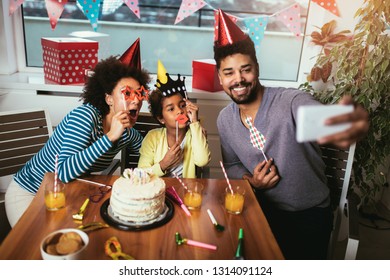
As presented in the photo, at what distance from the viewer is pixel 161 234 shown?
1.09m

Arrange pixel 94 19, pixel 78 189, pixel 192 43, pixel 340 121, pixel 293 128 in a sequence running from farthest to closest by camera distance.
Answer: pixel 192 43 < pixel 94 19 < pixel 293 128 < pixel 78 189 < pixel 340 121

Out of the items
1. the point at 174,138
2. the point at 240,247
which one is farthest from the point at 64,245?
the point at 174,138

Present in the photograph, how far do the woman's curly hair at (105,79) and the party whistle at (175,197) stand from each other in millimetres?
526

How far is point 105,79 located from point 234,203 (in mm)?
800

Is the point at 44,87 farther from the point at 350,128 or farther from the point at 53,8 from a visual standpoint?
the point at 350,128

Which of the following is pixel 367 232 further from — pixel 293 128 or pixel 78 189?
pixel 78 189

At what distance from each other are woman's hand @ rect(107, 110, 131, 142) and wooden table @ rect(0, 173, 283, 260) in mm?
243

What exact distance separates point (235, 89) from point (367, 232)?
4.96 ft

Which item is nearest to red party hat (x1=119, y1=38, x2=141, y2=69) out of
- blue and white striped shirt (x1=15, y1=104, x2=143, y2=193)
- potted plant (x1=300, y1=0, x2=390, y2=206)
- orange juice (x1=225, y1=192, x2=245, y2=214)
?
blue and white striped shirt (x1=15, y1=104, x2=143, y2=193)

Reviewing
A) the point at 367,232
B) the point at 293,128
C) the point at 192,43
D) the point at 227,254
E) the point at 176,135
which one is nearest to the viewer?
the point at 227,254

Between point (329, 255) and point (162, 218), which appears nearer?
point (162, 218)

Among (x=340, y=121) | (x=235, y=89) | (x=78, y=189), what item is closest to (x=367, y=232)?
(x=235, y=89)

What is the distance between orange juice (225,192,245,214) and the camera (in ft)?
4.04

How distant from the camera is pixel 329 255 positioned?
1645 mm
